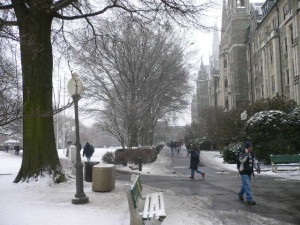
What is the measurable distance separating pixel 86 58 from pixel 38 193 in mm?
16295

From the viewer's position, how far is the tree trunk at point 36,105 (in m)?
11.2

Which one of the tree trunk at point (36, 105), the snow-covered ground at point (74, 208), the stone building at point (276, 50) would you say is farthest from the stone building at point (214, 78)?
the snow-covered ground at point (74, 208)

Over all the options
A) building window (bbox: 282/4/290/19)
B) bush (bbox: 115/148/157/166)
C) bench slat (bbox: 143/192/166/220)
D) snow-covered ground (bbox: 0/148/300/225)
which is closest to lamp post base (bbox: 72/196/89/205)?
snow-covered ground (bbox: 0/148/300/225)

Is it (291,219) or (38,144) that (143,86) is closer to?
(38,144)

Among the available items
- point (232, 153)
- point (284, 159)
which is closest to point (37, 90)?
point (284, 159)

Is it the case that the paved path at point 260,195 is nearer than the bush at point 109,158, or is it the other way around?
the paved path at point 260,195

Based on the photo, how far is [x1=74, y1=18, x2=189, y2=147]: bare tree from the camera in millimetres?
25312

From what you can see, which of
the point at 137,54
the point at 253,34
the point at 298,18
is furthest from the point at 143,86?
the point at 253,34

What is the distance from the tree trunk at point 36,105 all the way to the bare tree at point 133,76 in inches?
517

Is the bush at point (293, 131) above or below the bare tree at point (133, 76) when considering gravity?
below

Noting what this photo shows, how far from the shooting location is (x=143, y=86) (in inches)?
1046

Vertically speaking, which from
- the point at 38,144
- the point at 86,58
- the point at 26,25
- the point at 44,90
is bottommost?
the point at 38,144

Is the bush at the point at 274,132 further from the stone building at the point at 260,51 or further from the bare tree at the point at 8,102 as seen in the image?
the bare tree at the point at 8,102

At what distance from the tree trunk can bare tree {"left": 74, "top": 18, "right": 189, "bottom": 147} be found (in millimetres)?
13135
